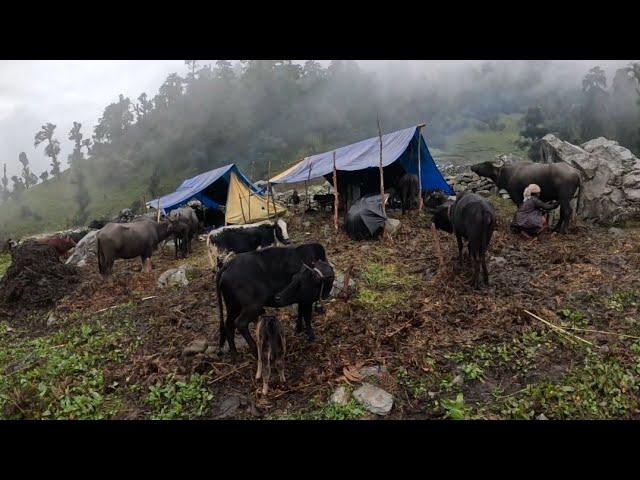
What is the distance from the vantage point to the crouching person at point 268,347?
17.3 feet

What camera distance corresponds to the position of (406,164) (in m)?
17.1

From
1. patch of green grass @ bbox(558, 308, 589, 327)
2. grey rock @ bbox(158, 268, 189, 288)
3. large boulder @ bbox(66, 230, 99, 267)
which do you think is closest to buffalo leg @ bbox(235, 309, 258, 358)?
patch of green grass @ bbox(558, 308, 589, 327)

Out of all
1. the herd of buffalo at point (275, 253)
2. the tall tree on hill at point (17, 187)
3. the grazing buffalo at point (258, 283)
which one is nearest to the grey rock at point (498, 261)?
the herd of buffalo at point (275, 253)

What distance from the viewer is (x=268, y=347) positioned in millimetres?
5273

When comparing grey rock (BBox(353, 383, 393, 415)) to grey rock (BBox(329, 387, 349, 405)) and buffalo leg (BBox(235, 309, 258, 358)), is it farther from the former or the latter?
buffalo leg (BBox(235, 309, 258, 358))

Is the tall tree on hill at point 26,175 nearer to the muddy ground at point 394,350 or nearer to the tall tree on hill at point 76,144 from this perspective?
the tall tree on hill at point 76,144

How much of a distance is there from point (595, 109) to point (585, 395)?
33.5 m

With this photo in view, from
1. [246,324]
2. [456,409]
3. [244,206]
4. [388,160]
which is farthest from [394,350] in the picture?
[244,206]

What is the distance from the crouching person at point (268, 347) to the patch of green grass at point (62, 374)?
73.8 inches

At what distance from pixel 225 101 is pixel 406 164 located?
160 feet

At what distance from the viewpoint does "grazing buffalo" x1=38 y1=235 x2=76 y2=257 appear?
1881 centimetres

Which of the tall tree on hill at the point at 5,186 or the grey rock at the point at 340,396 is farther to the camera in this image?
the tall tree on hill at the point at 5,186

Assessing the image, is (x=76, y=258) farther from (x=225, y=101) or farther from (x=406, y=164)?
(x=225, y=101)

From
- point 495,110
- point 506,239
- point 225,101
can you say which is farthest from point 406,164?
point 225,101
